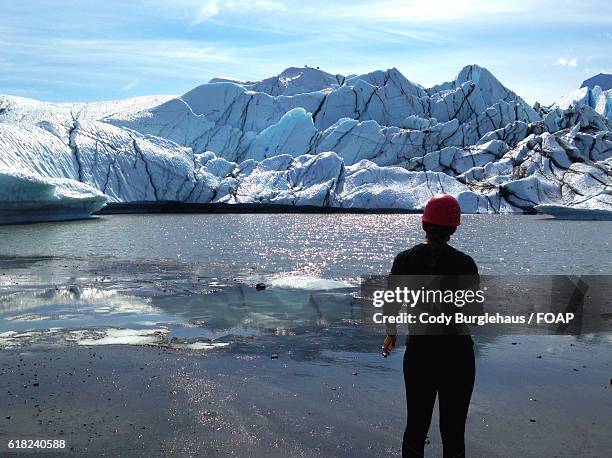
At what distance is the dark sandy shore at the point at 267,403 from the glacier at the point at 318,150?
123 ft

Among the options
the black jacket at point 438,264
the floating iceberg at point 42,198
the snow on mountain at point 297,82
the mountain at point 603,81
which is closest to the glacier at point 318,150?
the floating iceberg at point 42,198

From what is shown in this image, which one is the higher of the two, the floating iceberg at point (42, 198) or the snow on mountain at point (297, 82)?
the snow on mountain at point (297, 82)

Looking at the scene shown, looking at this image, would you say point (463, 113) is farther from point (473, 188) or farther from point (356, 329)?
point (356, 329)

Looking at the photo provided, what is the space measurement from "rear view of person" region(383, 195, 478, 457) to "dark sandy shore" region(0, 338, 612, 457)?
937 mm

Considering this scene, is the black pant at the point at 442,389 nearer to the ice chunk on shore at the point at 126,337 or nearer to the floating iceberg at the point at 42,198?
the ice chunk on shore at the point at 126,337

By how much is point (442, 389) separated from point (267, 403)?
2458 millimetres

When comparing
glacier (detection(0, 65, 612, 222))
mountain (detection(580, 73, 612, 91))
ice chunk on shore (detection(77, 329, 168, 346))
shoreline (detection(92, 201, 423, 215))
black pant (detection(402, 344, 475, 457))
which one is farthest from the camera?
mountain (detection(580, 73, 612, 91))

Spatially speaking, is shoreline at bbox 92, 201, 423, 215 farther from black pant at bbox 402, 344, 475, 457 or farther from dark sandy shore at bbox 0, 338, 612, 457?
black pant at bbox 402, 344, 475, 457

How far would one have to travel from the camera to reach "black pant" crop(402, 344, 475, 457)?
403 centimetres

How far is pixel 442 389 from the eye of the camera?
4.06m

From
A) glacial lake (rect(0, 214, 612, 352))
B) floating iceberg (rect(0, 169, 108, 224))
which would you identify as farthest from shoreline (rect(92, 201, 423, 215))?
glacial lake (rect(0, 214, 612, 352))

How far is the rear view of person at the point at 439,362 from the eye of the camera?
4039 mm

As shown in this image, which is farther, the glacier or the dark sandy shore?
the glacier

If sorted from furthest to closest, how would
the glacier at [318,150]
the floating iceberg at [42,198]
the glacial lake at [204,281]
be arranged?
the glacier at [318,150] < the floating iceberg at [42,198] < the glacial lake at [204,281]
